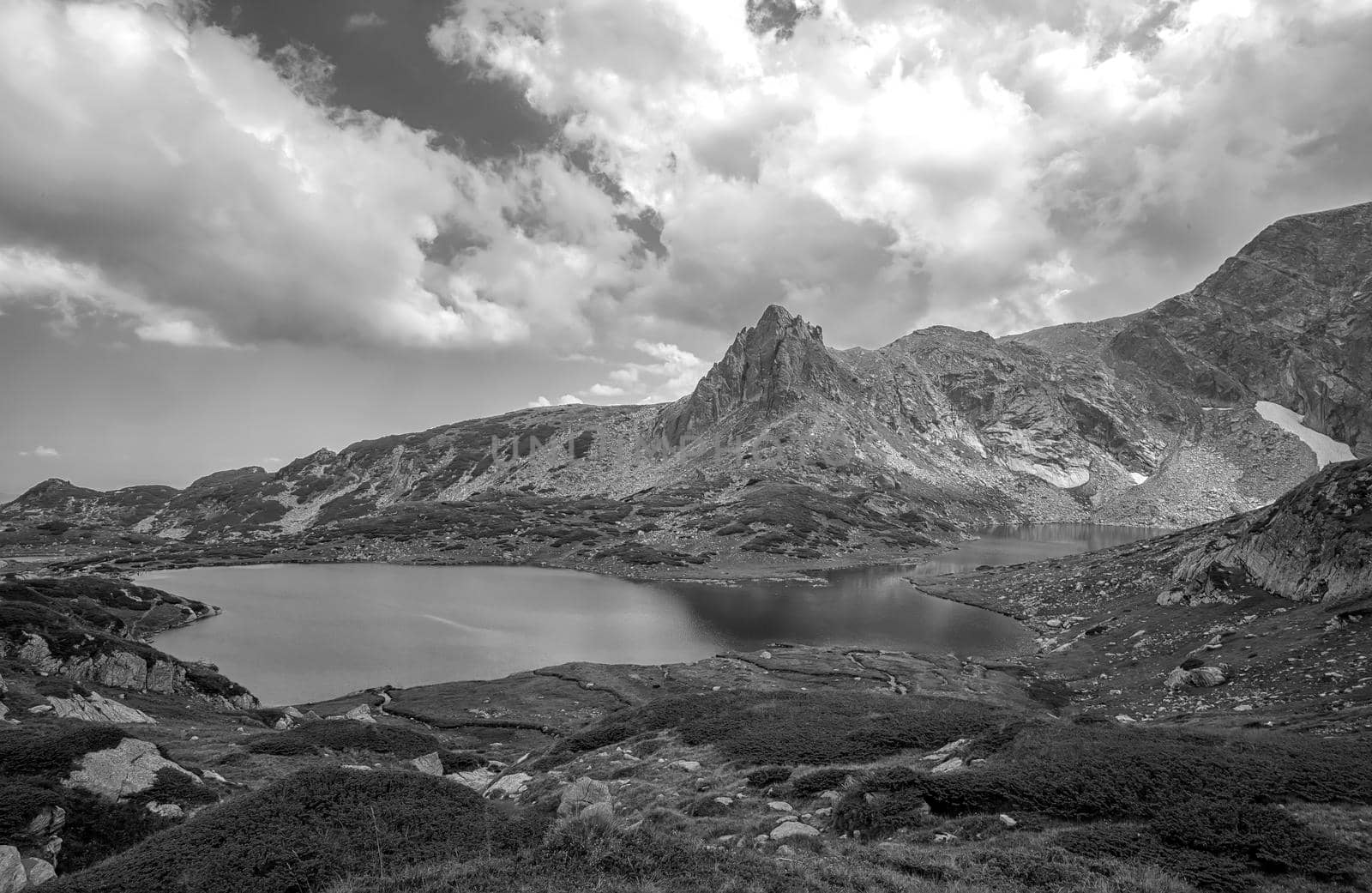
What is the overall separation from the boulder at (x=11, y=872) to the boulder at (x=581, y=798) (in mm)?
10796

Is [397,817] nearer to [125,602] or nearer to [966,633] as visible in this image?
[966,633]

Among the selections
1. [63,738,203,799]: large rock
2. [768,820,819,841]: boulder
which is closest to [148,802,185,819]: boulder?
[63,738,203,799]: large rock

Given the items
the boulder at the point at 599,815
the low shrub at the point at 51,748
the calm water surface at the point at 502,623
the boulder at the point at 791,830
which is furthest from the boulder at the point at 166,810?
the calm water surface at the point at 502,623

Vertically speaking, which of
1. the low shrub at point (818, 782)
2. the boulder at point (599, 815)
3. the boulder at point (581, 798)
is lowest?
the low shrub at point (818, 782)

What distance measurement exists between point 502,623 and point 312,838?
83.5 meters

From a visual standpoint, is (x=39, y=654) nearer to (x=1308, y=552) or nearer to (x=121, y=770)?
(x=121, y=770)

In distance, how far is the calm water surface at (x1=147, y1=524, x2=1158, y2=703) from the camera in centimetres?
6975

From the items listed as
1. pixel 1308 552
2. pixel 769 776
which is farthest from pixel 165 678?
pixel 1308 552

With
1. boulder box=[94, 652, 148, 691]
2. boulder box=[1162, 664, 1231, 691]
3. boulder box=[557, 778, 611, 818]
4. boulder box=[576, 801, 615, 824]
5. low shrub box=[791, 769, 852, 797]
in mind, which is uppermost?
boulder box=[576, 801, 615, 824]

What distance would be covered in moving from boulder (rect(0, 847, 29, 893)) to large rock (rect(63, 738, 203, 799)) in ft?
13.5

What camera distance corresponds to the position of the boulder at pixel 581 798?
52.9 ft

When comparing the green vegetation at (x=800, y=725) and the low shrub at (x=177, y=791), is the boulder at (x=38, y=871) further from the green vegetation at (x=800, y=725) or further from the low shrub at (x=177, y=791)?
the green vegetation at (x=800, y=725)

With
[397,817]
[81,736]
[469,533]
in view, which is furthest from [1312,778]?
[469,533]

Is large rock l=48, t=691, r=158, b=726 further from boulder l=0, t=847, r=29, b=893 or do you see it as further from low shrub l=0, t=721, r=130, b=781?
boulder l=0, t=847, r=29, b=893
